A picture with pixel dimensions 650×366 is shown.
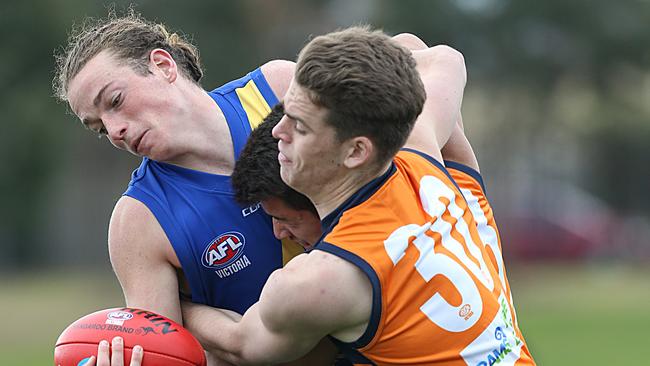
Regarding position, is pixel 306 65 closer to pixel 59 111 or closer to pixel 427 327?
pixel 427 327

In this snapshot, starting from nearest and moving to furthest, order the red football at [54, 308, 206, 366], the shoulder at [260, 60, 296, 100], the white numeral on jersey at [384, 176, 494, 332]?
the white numeral on jersey at [384, 176, 494, 332], the red football at [54, 308, 206, 366], the shoulder at [260, 60, 296, 100]

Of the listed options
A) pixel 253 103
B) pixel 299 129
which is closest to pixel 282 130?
pixel 299 129

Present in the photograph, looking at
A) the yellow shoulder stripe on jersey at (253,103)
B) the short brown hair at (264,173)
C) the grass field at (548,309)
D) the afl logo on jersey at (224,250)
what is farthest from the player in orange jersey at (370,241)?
the grass field at (548,309)

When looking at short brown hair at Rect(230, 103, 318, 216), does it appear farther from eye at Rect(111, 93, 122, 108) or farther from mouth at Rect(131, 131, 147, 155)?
eye at Rect(111, 93, 122, 108)

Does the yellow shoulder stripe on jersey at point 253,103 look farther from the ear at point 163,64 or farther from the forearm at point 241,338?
the forearm at point 241,338

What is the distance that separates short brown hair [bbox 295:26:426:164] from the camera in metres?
4.07

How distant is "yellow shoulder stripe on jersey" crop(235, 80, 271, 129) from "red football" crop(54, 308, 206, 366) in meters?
1.05

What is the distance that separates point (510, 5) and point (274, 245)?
92.4 feet

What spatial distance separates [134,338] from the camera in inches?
179

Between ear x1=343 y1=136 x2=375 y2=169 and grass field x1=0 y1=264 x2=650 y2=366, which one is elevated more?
ear x1=343 y1=136 x2=375 y2=169

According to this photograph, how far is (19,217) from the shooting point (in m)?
32.9

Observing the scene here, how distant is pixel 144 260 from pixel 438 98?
1.40 meters

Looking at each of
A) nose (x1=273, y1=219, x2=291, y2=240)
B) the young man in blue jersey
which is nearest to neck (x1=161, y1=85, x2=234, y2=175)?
the young man in blue jersey

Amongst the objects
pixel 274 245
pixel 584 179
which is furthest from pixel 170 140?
pixel 584 179
